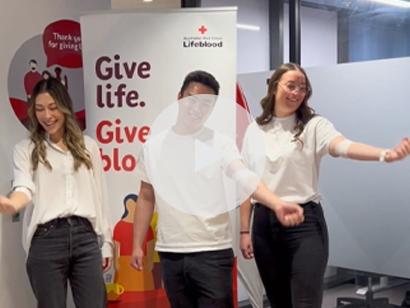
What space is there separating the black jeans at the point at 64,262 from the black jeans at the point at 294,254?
702mm

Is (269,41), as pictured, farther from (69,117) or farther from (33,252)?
(33,252)

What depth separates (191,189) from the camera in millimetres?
2195

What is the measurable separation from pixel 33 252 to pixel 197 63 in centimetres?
112

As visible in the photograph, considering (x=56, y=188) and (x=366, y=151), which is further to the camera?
(x=56, y=188)

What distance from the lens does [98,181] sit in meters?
2.32

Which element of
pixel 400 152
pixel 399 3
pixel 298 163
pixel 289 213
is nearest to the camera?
pixel 400 152

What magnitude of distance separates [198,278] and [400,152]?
909mm

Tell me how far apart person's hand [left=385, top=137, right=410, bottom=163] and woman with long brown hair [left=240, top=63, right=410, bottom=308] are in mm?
172

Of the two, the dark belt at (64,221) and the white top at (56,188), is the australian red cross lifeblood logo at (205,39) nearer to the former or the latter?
the white top at (56,188)

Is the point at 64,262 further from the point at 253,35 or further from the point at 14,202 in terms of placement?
the point at 253,35

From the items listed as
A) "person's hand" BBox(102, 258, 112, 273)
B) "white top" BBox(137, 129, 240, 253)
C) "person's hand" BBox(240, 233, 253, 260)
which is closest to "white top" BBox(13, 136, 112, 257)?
"person's hand" BBox(102, 258, 112, 273)

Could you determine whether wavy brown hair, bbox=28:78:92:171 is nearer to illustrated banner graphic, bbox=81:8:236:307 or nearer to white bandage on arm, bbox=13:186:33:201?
white bandage on arm, bbox=13:186:33:201

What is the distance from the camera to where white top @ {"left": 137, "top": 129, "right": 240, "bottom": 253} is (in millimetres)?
2121

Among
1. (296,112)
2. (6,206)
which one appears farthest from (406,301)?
(6,206)
